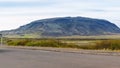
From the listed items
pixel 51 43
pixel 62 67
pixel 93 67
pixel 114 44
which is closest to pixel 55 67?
pixel 62 67

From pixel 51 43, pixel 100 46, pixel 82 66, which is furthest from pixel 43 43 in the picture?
pixel 82 66

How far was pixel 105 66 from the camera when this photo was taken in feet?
69.3

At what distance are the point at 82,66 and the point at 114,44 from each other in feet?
80.7

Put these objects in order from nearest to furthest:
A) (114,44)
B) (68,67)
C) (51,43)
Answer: (68,67)
(114,44)
(51,43)

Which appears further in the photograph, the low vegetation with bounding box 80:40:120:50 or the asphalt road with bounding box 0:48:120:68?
the low vegetation with bounding box 80:40:120:50

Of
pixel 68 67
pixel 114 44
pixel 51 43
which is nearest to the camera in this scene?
pixel 68 67

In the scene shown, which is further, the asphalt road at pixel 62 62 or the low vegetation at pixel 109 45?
the low vegetation at pixel 109 45

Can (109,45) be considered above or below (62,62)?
below

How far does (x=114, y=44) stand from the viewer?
149 feet

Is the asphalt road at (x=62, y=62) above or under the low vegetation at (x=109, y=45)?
above

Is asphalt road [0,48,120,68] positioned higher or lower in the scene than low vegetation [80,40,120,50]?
higher

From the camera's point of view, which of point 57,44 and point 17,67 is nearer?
point 17,67

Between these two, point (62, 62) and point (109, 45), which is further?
point (109, 45)

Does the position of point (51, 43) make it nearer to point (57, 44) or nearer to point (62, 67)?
point (57, 44)
